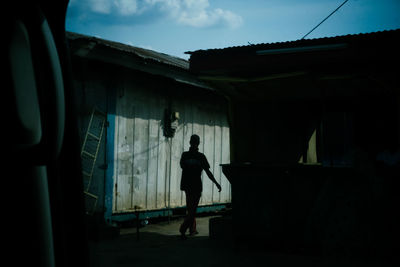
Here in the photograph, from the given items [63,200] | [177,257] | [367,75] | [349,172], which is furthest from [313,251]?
[63,200]

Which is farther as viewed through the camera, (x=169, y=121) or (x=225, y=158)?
(x=225, y=158)

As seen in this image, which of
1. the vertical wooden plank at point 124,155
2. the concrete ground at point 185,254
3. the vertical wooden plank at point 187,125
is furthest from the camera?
the vertical wooden plank at point 187,125

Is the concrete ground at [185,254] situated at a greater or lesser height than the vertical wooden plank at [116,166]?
lesser

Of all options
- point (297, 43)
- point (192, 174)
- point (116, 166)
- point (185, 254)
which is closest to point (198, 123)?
point (116, 166)

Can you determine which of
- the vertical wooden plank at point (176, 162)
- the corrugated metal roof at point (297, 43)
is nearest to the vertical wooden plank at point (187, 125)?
the vertical wooden plank at point (176, 162)

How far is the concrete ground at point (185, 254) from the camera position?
6109mm

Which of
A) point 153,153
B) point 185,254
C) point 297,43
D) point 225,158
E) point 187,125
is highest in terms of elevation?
point 297,43

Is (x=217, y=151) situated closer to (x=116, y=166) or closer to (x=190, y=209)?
(x=116, y=166)

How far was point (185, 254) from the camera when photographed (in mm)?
6730

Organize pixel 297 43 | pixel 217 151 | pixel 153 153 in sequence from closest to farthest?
pixel 297 43 → pixel 153 153 → pixel 217 151

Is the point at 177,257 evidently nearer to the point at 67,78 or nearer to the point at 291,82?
the point at 291,82

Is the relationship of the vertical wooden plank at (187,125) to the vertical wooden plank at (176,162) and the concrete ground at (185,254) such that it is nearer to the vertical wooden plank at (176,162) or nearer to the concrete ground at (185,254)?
the vertical wooden plank at (176,162)

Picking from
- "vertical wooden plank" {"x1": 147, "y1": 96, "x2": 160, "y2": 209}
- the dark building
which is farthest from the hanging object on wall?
the dark building

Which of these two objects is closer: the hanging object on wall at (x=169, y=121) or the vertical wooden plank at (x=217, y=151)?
the hanging object on wall at (x=169, y=121)
